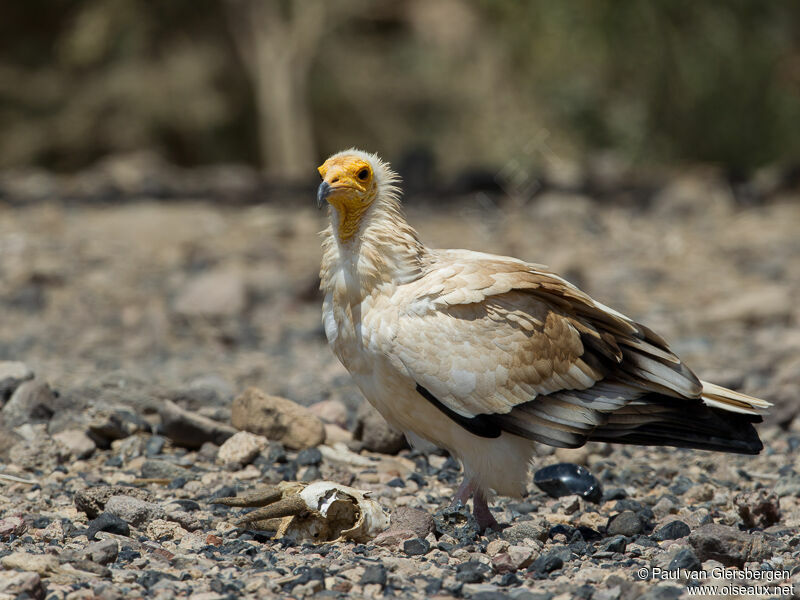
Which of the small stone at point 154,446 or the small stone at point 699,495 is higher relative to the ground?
the small stone at point 154,446

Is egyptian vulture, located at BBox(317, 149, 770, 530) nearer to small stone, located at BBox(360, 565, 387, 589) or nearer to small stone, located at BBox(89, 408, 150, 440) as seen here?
small stone, located at BBox(360, 565, 387, 589)

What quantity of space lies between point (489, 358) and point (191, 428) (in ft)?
6.52

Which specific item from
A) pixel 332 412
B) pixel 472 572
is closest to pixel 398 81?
pixel 332 412

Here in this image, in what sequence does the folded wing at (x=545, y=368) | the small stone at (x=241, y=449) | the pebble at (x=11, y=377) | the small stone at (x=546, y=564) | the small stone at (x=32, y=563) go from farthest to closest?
the pebble at (x=11, y=377)
the small stone at (x=241, y=449)
the folded wing at (x=545, y=368)
the small stone at (x=546, y=564)
the small stone at (x=32, y=563)

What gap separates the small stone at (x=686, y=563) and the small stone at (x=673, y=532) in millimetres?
414

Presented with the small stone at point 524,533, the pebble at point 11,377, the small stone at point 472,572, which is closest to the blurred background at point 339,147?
the pebble at point 11,377

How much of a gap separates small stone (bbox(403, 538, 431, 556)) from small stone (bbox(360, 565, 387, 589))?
426 mm

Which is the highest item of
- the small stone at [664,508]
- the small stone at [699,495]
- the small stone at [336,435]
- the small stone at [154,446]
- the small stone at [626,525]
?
the small stone at [336,435]

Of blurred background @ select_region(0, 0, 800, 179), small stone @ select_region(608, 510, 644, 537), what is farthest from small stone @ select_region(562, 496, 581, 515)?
blurred background @ select_region(0, 0, 800, 179)

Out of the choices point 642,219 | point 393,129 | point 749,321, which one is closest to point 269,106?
point 393,129

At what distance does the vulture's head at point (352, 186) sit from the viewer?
473 cm

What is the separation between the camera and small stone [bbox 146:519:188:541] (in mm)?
A: 4500

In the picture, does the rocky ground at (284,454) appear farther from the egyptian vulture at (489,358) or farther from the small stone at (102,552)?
the egyptian vulture at (489,358)

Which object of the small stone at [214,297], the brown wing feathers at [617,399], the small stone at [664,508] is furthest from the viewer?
the small stone at [214,297]
